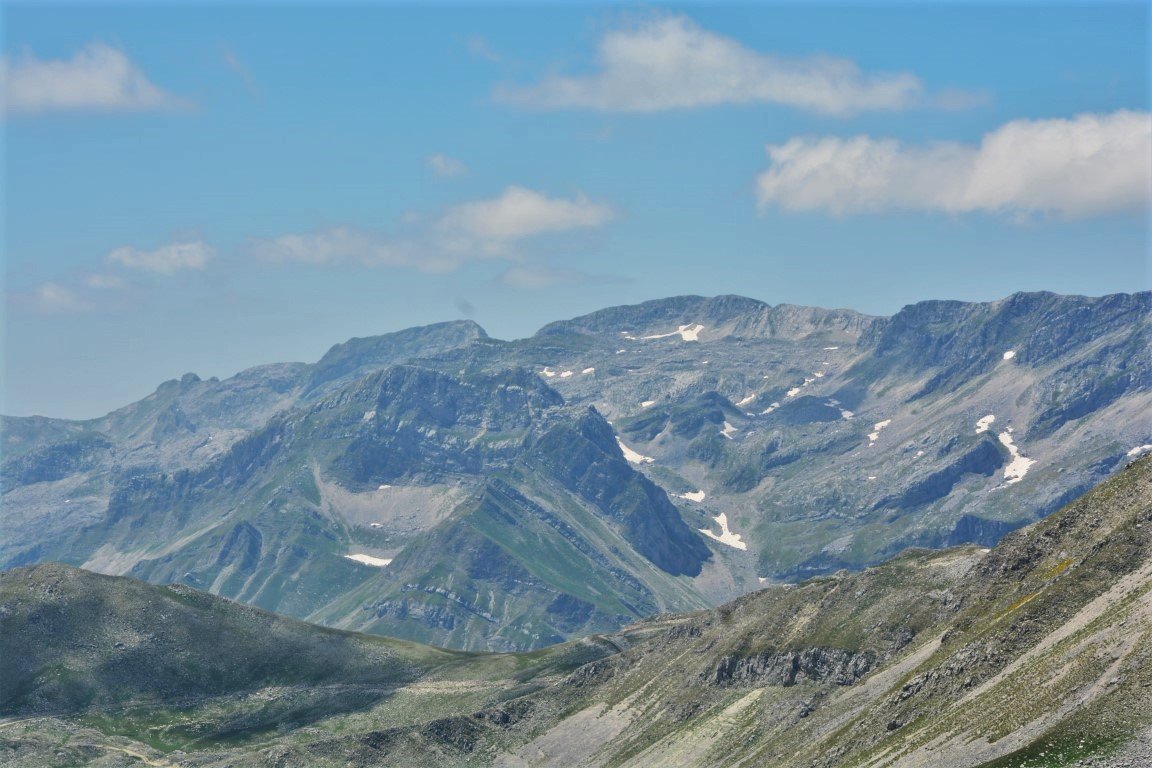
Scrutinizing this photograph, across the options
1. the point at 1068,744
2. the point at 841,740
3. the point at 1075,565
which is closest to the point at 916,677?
the point at 841,740

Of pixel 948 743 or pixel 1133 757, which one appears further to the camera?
pixel 948 743

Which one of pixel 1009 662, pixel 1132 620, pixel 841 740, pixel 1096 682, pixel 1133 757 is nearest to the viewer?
pixel 1133 757

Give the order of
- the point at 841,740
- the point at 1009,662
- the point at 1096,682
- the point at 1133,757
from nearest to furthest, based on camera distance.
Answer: the point at 1133,757, the point at 1096,682, the point at 1009,662, the point at 841,740

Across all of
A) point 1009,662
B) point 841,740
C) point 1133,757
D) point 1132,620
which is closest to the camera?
point 1133,757

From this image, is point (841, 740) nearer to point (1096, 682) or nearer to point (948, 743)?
point (948, 743)

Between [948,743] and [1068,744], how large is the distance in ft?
81.4

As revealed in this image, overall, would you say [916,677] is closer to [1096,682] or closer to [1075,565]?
[1075,565]

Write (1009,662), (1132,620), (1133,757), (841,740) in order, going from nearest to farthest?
(1133,757) → (1132,620) → (1009,662) → (841,740)

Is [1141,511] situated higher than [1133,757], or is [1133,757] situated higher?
[1141,511]

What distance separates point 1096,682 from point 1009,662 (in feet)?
110

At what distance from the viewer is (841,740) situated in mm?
185500

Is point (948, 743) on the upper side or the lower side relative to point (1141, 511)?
lower

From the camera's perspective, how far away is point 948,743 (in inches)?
6029

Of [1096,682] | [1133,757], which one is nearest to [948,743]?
[1096,682]
